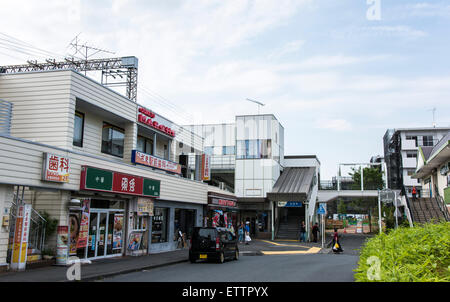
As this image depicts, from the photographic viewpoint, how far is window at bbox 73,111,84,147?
713 inches

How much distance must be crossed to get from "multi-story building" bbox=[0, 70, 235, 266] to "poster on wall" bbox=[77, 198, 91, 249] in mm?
40

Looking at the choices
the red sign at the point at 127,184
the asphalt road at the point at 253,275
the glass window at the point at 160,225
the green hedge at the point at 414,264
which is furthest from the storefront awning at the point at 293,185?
the green hedge at the point at 414,264

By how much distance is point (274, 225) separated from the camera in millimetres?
37688

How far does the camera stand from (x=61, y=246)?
1480 cm

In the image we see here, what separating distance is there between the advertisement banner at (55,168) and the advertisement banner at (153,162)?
19.0 ft

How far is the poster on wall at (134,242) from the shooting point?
19.5 m

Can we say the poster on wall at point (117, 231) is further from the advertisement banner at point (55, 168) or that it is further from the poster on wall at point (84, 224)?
the advertisement banner at point (55, 168)

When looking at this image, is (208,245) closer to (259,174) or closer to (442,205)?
(442,205)

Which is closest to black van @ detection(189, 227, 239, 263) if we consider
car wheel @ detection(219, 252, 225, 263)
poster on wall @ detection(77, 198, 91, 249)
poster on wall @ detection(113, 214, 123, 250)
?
car wheel @ detection(219, 252, 225, 263)

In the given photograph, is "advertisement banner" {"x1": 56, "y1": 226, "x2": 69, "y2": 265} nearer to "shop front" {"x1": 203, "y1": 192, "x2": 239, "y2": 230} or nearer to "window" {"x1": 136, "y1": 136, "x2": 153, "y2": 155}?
"window" {"x1": 136, "y1": 136, "x2": 153, "y2": 155}

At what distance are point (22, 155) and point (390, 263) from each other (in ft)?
38.5

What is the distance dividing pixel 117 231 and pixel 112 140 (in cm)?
485
